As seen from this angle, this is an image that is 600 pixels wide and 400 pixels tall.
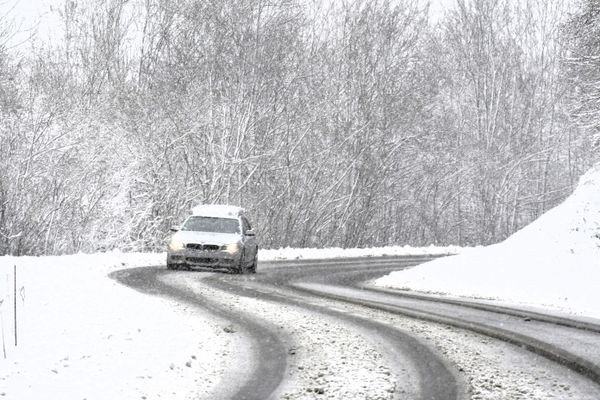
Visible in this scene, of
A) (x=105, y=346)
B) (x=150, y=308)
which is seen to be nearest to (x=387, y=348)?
(x=105, y=346)

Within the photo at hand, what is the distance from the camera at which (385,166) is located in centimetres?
4150

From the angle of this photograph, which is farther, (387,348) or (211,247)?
(211,247)

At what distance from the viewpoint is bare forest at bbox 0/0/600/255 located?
94.6ft

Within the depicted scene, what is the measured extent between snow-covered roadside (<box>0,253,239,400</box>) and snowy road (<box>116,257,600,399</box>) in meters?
0.47

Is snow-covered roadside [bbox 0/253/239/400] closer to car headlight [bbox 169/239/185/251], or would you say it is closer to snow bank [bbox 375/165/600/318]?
car headlight [bbox 169/239/185/251]

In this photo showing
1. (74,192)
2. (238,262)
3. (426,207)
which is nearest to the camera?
(238,262)

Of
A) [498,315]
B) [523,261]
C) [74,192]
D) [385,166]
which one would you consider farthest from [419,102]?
[498,315]

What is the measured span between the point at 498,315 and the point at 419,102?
2784 cm

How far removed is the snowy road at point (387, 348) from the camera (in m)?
8.28

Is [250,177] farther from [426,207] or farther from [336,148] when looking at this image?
[426,207]

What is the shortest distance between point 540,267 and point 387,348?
10686 millimetres

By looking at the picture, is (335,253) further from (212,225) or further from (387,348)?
(387,348)

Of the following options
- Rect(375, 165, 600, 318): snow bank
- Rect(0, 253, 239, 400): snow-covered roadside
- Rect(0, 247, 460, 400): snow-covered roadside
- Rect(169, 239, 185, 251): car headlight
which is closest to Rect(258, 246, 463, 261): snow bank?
Rect(169, 239, 185, 251): car headlight

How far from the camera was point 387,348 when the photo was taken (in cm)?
1071
